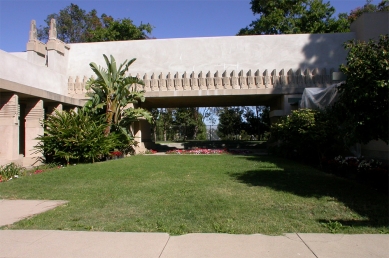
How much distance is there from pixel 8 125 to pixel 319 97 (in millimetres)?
12762

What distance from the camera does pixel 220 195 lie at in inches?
323

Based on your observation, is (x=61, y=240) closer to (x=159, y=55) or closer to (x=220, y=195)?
(x=220, y=195)

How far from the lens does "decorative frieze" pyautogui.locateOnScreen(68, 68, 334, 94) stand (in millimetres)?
19641

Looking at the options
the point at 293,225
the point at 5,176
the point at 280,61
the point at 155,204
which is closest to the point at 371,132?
the point at 293,225

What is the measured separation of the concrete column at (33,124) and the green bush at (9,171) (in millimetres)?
2785

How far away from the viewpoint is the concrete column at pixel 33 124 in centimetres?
1568

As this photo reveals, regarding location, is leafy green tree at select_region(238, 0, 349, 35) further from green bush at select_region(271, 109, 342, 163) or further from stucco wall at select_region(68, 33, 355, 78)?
green bush at select_region(271, 109, 342, 163)

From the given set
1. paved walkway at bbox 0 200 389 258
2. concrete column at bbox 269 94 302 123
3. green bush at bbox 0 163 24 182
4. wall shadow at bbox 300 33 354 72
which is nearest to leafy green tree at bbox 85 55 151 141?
green bush at bbox 0 163 24 182

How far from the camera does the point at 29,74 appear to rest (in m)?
16.9

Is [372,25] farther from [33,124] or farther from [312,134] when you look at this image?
[33,124]

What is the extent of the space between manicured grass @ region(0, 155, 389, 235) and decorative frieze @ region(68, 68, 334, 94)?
9.21m

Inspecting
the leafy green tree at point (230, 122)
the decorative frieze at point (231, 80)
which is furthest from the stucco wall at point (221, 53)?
the leafy green tree at point (230, 122)

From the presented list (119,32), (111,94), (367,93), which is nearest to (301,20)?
(119,32)

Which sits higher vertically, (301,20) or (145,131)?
(301,20)
